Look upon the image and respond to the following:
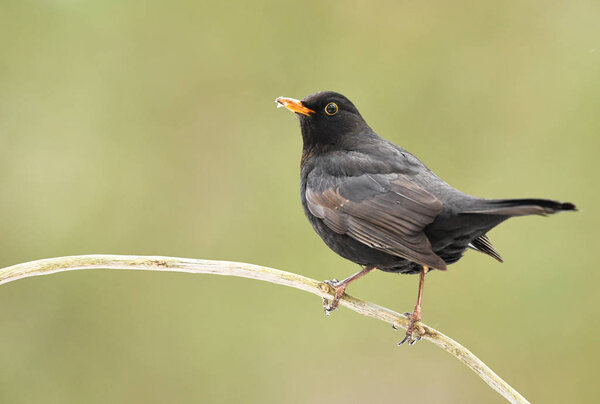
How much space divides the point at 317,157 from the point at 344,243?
Result: 54 centimetres

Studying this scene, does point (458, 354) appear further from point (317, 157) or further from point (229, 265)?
point (317, 157)

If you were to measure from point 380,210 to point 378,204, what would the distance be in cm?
4

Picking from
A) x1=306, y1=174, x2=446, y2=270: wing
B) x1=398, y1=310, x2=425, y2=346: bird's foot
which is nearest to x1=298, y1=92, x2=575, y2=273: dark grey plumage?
x1=306, y1=174, x2=446, y2=270: wing

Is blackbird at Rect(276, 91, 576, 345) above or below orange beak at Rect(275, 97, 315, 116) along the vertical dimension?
below

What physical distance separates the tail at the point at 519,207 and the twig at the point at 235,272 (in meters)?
0.47

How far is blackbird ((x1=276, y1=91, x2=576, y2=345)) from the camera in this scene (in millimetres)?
2227

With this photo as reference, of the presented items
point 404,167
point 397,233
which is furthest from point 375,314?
point 404,167

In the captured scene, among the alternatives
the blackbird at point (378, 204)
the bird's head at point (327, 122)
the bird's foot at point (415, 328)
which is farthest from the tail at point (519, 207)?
the bird's head at point (327, 122)

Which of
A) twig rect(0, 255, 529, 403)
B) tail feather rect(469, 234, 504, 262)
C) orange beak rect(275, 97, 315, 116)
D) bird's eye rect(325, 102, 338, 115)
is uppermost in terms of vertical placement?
bird's eye rect(325, 102, 338, 115)

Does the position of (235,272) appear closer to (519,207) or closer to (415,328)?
(415,328)

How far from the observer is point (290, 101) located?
2754 mm

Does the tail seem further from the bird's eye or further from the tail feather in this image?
the bird's eye

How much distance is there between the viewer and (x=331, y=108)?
2.88 meters

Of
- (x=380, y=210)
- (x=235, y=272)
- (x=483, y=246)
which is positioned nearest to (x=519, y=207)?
(x=380, y=210)
